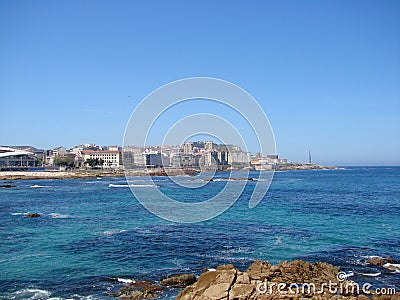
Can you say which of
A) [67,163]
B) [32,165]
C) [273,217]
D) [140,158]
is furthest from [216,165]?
[273,217]

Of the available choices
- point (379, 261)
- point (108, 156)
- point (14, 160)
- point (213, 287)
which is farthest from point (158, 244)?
point (108, 156)

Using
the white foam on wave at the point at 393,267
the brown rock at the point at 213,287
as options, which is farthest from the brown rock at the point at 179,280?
the white foam on wave at the point at 393,267

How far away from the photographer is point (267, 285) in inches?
407

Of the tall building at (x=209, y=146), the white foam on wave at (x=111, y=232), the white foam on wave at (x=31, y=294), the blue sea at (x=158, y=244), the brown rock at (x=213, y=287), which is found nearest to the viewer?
the brown rock at (x=213, y=287)

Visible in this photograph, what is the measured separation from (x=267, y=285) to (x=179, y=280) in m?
A: 3.81

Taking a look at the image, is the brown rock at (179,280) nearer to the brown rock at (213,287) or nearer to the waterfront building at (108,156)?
the brown rock at (213,287)

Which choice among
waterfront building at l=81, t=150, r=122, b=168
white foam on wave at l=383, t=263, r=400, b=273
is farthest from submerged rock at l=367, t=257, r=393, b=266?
waterfront building at l=81, t=150, r=122, b=168

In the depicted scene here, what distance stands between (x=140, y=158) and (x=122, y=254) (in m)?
97.1

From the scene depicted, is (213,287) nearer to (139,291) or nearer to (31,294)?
(139,291)

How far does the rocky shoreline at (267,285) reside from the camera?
9.65 metres

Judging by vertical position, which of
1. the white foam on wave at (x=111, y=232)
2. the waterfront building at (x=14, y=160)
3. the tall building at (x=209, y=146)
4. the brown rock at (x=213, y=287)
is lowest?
the white foam on wave at (x=111, y=232)

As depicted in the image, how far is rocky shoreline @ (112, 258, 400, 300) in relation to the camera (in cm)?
965

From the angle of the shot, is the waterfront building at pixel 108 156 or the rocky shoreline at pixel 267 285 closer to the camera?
the rocky shoreline at pixel 267 285

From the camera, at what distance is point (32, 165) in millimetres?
147375
